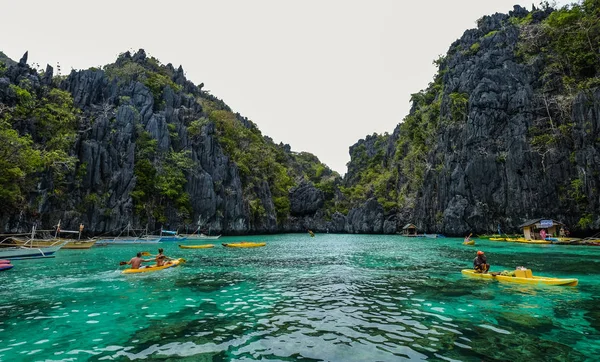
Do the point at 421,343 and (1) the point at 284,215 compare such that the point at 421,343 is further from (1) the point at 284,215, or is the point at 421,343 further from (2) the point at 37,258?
(1) the point at 284,215

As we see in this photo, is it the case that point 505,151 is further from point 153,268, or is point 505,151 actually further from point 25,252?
point 25,252

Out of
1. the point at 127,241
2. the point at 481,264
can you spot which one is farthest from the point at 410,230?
the point at 481,264

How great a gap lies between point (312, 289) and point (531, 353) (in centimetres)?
811

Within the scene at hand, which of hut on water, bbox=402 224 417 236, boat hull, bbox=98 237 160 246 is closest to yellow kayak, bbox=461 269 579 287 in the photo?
boat hull, bbox=98 237 160 246

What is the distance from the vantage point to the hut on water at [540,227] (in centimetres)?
4301

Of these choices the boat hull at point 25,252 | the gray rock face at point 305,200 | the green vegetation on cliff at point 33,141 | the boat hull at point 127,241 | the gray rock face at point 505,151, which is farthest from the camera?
the gray rock face at point 305,200

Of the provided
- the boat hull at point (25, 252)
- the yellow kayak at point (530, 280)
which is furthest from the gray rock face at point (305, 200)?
the yellow kayak at point (530, 280)

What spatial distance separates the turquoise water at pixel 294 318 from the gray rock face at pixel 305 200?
81.6 metres

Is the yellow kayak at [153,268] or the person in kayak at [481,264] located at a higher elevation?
the person in kayak at [481,264]

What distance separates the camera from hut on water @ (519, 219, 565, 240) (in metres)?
Result: 43.0

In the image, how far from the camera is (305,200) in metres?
98.2

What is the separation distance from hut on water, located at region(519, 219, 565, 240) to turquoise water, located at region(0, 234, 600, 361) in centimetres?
3313

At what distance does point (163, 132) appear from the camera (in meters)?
61.9

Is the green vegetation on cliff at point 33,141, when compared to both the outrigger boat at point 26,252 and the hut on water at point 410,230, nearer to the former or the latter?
the outrigger boat at point 26,252
